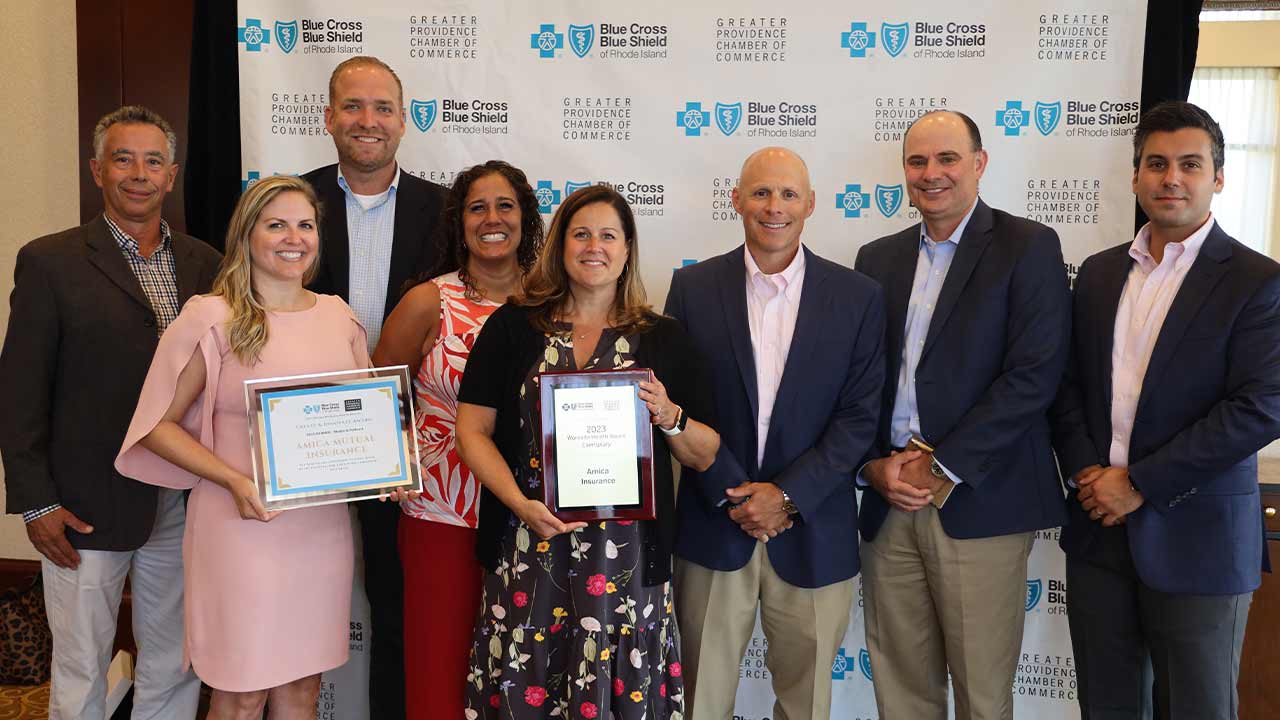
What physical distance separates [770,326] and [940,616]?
39.3 inches

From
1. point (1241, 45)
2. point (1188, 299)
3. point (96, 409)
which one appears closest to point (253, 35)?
point (96, 409)

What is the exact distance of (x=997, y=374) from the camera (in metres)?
2.58

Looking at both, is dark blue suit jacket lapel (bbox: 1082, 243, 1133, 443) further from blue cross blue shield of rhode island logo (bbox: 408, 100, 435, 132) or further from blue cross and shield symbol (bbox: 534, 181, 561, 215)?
blue cross blue shield of rhode island logo (bbox: 408, 100, 435, 132)

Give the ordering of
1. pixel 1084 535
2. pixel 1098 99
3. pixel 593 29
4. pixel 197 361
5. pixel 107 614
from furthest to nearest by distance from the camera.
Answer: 1. pixel 593 29
2. pixel 1098 99
3. pixel 107 614
4. pixel 1084 535
5. pixel 197 361

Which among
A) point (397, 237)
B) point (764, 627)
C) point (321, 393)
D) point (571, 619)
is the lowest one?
point (764, 627)

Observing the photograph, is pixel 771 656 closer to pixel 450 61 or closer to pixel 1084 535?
pixel 1084 535

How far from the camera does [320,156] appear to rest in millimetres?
3518

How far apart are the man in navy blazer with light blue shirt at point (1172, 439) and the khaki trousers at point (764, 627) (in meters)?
0.74

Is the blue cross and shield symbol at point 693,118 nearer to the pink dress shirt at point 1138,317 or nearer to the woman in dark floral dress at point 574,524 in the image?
the woman in dark floral dress at point 574,524

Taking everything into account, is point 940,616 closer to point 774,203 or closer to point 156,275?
point 774,203

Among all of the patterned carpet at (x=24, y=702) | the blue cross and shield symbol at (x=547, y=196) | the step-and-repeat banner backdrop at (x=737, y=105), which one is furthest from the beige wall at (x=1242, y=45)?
the patterned carpet at (x=24, y=702)

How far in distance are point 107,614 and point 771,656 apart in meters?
1.99

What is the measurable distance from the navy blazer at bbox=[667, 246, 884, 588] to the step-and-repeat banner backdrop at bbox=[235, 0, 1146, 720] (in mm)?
877

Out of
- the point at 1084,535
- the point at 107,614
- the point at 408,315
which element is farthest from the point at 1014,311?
the point at 107,614
